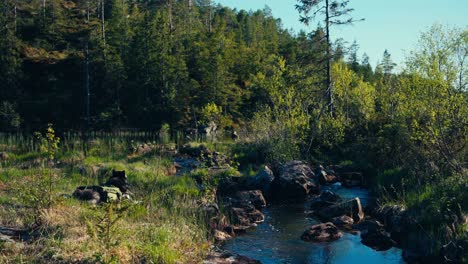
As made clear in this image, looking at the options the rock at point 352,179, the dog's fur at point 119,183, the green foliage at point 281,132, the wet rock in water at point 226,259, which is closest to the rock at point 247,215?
the wet rock in water at point 226,259

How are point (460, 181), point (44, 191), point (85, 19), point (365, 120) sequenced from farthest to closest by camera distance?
point (85, 19)
point (365, 120)
point (460, 181)
point (44, 191)

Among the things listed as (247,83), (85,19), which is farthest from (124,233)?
(85,19)

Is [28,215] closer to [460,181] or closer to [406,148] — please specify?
[460,181]

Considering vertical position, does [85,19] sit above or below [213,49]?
above

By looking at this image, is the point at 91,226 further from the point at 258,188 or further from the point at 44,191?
the point at 258,188

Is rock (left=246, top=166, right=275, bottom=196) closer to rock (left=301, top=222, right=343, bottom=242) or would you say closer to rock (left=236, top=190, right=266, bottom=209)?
rock (left=236, top=190, right=266, bottom=209)

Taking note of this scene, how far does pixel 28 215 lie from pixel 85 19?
Answer: 65.6 m

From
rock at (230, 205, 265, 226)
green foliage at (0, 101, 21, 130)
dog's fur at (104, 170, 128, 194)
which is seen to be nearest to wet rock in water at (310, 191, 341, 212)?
rock at (230, 205, 265, 226)

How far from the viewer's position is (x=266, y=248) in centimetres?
1323

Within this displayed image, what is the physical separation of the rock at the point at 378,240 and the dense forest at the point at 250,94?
1116 mm

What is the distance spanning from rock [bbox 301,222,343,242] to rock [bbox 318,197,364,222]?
2.07 metres

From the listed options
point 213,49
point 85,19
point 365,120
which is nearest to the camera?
point 365,120

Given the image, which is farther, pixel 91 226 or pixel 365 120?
pixel 365 120

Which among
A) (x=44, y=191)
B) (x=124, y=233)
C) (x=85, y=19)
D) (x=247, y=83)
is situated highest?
(x=85, y=19)
